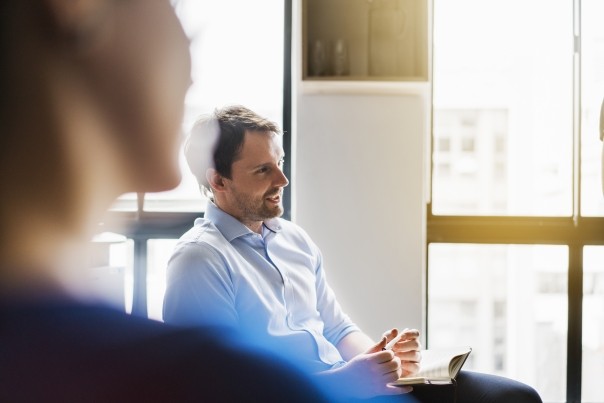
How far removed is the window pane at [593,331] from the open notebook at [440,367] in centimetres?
145

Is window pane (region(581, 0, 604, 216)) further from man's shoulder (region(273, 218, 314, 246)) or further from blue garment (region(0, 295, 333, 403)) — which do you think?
blue garment (region(0, 295, 333, 403))

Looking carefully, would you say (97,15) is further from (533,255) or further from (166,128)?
(533,255)

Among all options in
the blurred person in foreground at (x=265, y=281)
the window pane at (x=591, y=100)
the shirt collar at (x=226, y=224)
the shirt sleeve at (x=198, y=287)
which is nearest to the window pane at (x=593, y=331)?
the window pane at (x=591, y=100)

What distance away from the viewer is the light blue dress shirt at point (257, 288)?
164 centimetres

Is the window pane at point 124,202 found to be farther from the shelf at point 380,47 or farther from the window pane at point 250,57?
the window pane at point 250,57

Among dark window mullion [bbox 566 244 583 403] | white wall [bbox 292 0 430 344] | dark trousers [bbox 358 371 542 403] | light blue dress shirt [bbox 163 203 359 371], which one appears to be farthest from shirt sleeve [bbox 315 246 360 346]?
dark window mullion [bbox 566 244 583 403]

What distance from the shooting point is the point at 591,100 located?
2830mm

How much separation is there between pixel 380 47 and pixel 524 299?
1710 millimetres

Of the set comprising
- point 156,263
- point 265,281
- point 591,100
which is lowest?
point 156,263

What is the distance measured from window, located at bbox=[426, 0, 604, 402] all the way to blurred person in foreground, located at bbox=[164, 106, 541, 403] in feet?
3.50

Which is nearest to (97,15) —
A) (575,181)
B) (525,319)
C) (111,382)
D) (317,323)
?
(111,382)

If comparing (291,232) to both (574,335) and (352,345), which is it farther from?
(574,335)

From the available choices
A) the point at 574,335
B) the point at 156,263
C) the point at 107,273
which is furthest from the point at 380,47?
the point at 107,273

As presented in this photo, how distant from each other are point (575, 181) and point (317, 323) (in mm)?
1680
